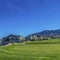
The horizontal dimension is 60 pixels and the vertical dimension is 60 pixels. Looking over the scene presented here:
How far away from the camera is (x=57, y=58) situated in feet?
74.6

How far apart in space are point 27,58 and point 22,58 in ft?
2.02

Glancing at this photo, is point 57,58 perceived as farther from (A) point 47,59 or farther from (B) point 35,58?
(B) point 35,58

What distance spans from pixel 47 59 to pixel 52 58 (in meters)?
0.69

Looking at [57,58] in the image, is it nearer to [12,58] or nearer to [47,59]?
[47,59]

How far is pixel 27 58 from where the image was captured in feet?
76.9

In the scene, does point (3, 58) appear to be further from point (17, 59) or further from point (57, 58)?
point (57, 58)

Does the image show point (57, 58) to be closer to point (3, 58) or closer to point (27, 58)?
point (27, 58)

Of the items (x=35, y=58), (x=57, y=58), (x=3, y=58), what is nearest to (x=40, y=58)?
(x=35, y=58)

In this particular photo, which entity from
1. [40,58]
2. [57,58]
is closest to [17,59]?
[40,58]

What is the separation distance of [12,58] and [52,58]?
478 cm

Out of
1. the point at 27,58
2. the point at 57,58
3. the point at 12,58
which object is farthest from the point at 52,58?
the point at 12,58

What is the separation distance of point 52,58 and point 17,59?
4072 mm

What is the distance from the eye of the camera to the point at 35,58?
23312mm

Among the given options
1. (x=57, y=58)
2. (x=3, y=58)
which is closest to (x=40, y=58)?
(x=57, y=58)
